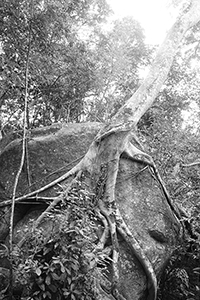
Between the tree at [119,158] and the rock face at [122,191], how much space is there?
0.13 meters

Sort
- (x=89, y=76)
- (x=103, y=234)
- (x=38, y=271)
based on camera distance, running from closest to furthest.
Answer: (x=38, y=271), (x=103, y=234), (x=89, y=76)

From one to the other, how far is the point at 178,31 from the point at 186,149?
3.13 metres

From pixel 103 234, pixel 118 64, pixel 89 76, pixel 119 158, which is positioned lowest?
pixel 103 234

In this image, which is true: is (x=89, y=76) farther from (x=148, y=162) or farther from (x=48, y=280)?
(x=48, y=280)

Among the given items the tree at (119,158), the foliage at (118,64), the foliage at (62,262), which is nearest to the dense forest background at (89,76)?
the foliage at (118,64)

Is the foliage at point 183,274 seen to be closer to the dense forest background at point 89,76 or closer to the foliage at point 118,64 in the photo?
the dense forest background at point 89,76

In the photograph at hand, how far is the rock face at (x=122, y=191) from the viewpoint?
12.6ft

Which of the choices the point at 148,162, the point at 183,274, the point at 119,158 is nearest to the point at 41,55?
the point at 119,158

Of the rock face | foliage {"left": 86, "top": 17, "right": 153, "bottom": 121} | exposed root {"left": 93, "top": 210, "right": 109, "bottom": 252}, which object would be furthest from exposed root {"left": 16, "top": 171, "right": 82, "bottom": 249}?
foliage {"left": 86, "top": 17, "right": 153, "bottom": 121}

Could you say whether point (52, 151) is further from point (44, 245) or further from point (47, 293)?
point (47, 293)

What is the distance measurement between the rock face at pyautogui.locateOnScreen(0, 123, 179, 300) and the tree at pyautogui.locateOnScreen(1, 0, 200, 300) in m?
0.13

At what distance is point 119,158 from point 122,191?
0.53 metres

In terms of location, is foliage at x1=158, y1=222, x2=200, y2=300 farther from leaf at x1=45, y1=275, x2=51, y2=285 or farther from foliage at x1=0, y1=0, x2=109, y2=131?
foliage at x1=0, y1=0, x2=109, y2=131

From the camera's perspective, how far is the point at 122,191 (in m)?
4.59
